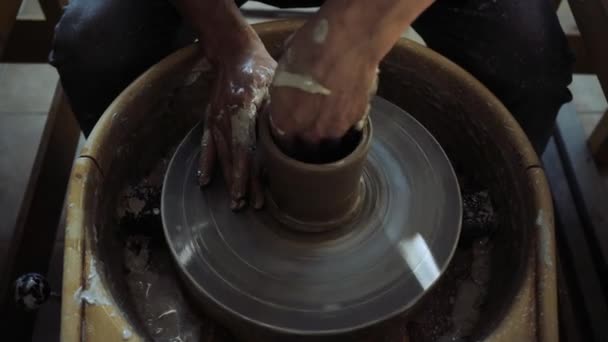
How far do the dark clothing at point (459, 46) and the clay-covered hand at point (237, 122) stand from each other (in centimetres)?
25

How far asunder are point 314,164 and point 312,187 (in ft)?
0.17

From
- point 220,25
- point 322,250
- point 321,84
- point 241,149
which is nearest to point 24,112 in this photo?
point 220,25

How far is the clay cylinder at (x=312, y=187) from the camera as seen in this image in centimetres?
98

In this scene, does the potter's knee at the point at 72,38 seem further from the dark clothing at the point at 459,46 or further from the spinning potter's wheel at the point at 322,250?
the spinning potter's wheel at the point at 322,250

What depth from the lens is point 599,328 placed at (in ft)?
5.43

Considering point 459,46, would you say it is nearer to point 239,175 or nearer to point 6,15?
point 239,175

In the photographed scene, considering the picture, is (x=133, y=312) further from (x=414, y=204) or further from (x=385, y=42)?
(x=385, y=42)

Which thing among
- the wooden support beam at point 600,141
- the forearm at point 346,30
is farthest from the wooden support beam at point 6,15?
the wooden support beam at point 600,141

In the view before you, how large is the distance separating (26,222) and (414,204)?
1133 millimetres

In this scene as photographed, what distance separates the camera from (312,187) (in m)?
1.02

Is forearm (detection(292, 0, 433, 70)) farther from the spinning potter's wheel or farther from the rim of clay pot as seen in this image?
the spinning potter's wheel

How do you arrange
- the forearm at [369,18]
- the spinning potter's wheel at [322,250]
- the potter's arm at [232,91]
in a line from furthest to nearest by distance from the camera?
the potter's arm at [232,91], the spinning potter's wheel at [322,250], the forearm at [369,18]

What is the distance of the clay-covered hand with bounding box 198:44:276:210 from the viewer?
1180mm

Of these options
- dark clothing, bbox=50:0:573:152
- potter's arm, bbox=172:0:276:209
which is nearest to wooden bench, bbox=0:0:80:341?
dark clothing, bbox=50:0:573:152
